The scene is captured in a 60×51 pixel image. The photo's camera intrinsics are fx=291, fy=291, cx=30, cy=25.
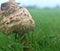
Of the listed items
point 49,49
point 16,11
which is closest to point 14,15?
point 16,11

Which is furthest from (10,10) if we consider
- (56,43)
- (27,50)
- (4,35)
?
(56,43)

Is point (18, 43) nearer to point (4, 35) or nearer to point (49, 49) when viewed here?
point (4, 35)

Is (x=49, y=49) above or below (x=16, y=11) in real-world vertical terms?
below

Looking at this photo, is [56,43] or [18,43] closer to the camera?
[18,43]

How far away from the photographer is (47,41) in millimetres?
3619

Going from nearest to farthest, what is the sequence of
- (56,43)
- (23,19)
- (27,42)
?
(23,19) → (27,42) → (56,43)

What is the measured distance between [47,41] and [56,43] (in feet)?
0.38

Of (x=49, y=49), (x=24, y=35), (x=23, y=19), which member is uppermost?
(x=23, y=19)

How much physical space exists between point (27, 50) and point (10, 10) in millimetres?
501

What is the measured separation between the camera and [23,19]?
119 inches

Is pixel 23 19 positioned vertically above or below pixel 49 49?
above

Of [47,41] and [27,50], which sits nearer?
[27,50]

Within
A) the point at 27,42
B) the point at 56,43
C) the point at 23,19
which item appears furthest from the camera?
the point at 56,43

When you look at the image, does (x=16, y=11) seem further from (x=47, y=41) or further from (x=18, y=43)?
(x=47, y=41)
